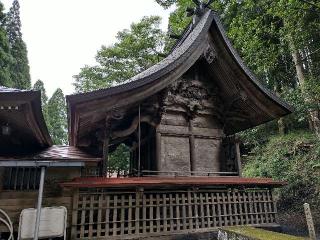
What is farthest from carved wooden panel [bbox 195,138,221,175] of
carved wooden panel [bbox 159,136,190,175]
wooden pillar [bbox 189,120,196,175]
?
carved wooden panel [bbox 159,136,190,175]

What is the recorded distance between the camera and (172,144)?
8398 mm

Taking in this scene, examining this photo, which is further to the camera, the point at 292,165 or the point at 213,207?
the point at 292,165

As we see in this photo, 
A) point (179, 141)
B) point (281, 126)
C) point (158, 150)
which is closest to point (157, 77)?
point (158, 150)

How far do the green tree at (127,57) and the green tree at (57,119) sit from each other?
1382cm

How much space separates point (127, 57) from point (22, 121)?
1723 cm

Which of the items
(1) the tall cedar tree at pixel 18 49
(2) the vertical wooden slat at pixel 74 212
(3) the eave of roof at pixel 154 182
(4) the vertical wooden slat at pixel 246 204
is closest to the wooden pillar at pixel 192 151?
(3) the eave of roof at pixel 154 182

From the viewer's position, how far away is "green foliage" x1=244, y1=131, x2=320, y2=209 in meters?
11.8

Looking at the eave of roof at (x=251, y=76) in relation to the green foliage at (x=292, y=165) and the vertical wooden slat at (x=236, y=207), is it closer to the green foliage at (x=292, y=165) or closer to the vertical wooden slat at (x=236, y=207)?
the vertical wooden slat at (x=236, y=207)

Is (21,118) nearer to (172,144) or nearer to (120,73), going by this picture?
(172,144)

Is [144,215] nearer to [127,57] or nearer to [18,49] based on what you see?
[127,57]

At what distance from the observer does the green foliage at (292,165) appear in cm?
1178

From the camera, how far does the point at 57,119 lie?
35.8 meters

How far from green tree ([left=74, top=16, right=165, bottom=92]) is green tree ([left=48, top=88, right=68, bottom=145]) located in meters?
13.8

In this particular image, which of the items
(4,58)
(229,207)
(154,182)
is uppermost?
(4,58)
